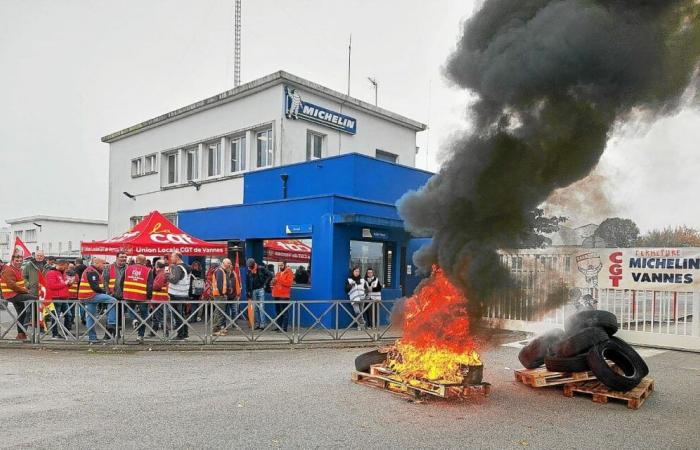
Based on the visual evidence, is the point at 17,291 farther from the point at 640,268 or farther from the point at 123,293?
the point at 640,268

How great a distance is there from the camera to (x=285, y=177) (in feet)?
53.3

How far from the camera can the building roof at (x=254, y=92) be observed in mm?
17812

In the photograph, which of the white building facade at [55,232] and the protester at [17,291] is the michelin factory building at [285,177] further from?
the white building facade at [55,232]

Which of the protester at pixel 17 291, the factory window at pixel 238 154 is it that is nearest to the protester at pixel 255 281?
the protester at pixel 17 291

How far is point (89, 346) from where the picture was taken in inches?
400

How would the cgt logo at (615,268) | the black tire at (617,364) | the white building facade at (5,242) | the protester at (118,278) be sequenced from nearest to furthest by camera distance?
1. the black tire at (617,364)
2. the cgt logo at (615,268)
3. the protester at (118,278)
4. the white building facade at (5,242)

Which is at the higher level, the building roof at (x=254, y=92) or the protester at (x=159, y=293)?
the building roof at (x=254, y=92)

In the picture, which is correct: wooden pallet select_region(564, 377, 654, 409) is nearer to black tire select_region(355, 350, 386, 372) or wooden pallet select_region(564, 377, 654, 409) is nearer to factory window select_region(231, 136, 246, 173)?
black tire select_region(355, 350, 386, 372)

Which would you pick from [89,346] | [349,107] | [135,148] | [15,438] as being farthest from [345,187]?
[135,148]

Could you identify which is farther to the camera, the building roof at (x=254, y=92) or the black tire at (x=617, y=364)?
the building roof at (x=254, y=92)

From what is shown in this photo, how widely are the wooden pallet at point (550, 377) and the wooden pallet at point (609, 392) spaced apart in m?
0.08

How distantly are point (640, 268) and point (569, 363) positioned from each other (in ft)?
16.7

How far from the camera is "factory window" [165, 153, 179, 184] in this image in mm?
22922

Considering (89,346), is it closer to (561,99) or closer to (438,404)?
(438,404)
